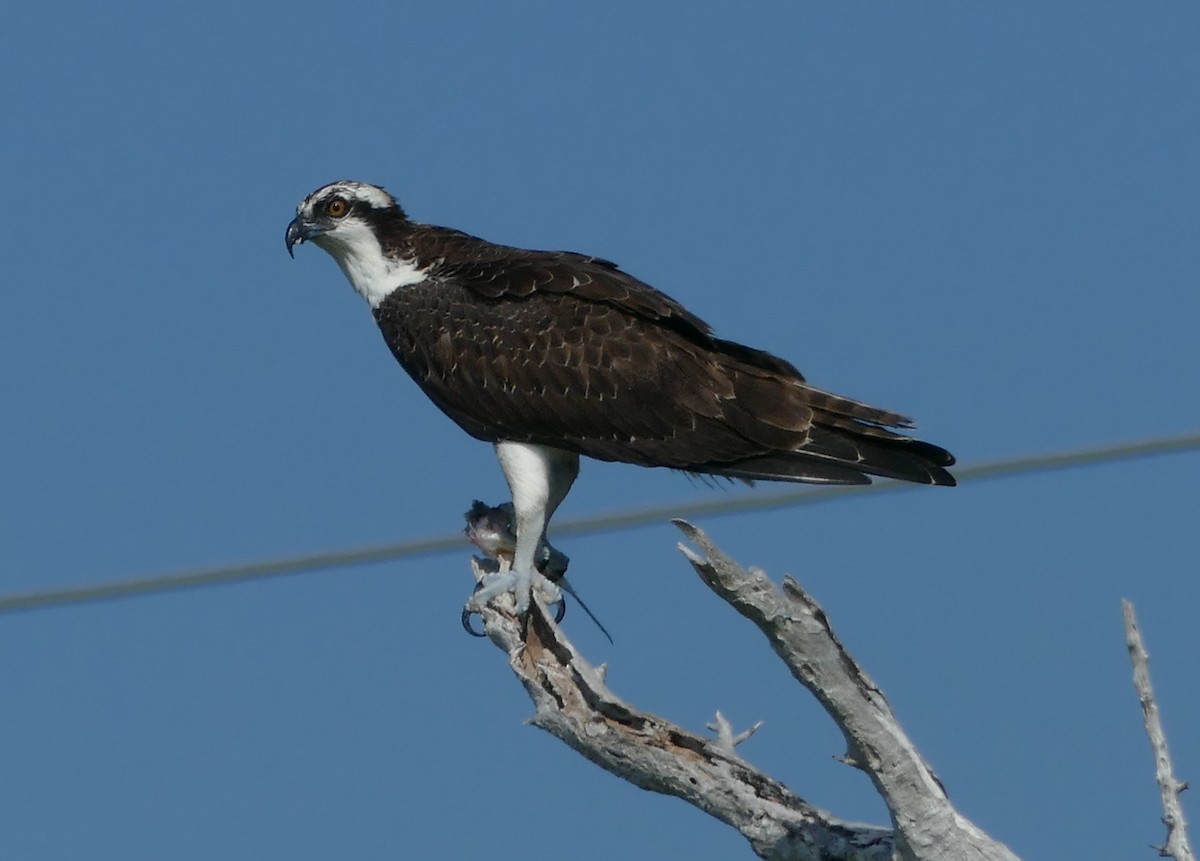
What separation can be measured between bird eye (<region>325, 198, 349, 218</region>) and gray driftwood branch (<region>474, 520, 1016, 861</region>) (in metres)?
3.11

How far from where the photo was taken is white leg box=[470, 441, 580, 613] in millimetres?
8422

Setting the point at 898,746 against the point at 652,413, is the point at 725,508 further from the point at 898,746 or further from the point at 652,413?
the point at 898,746

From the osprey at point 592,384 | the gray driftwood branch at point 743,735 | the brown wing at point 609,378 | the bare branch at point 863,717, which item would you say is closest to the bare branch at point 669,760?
the gray driftwood branch at point 743,735

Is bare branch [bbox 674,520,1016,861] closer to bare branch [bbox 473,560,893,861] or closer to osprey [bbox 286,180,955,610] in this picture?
bare branch [bbox 473,560,893,861]

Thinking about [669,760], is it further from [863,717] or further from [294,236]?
[294,236]

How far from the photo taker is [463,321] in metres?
9.28

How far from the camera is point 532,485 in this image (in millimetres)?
8844

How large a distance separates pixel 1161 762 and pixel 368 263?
5.85 meters

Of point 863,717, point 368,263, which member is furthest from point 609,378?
point 863,717

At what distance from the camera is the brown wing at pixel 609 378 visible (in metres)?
8.60

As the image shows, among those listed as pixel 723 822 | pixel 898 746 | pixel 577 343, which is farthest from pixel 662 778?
pixel 577 343

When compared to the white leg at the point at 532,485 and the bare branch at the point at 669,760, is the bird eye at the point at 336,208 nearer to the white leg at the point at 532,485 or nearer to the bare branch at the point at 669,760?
the white leg at the point at 532,485

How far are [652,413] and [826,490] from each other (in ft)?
3.17

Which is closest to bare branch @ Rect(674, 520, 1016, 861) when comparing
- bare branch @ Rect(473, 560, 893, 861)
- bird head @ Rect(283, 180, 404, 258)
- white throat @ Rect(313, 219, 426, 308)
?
bare branch @ Rect(473, 560, 893, 861)
